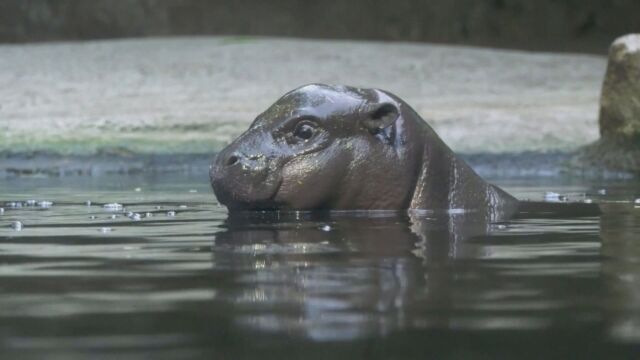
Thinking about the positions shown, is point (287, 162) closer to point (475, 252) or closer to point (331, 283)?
point (475, 252)

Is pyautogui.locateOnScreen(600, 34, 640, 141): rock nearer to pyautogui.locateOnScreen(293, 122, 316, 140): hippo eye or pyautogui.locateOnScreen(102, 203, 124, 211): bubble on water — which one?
pyautogui.locateOnScreen(102, 203, 124, 211): bubble on water

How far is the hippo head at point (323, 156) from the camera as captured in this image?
200 inches

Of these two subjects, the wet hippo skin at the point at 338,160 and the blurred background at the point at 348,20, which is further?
the blurred background at the point at 348,20

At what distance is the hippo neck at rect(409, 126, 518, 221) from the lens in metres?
5.36

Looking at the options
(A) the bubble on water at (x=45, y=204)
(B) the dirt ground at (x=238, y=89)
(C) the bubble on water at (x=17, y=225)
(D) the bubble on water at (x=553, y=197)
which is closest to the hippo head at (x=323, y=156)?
(C) the bubble on water at (x=17, y=225)

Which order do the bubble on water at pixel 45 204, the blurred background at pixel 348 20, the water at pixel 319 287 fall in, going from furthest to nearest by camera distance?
the blurred background at pixel 348 20
the bubble on water at pixel 45 204
the water at pixel 319 287

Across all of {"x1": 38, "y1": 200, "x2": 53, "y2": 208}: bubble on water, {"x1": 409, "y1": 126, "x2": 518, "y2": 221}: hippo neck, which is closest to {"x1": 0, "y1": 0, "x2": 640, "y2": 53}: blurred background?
{"x1": 38, "y1": 200, "x2": 53, "y2": 208}: bubble on water

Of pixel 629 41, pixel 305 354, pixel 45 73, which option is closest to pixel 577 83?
pixel 629 41

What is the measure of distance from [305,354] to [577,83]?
1114 cm

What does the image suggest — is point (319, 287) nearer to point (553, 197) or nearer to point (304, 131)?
point (304, 131)

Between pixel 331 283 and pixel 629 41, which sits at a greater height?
pixel 629 41

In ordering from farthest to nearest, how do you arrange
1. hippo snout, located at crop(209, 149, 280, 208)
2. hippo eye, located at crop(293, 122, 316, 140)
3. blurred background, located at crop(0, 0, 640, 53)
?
blurred background, located at crop(0, 0, 640, 53) → hippo eye, located at crop(293, 122, 316, 140) → hippo snout, located at crop(209, 149, 280, 208)

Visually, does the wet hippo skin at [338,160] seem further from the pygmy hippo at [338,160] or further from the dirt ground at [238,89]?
the dirt ground at [238,89]

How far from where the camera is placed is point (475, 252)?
12.2 ft
